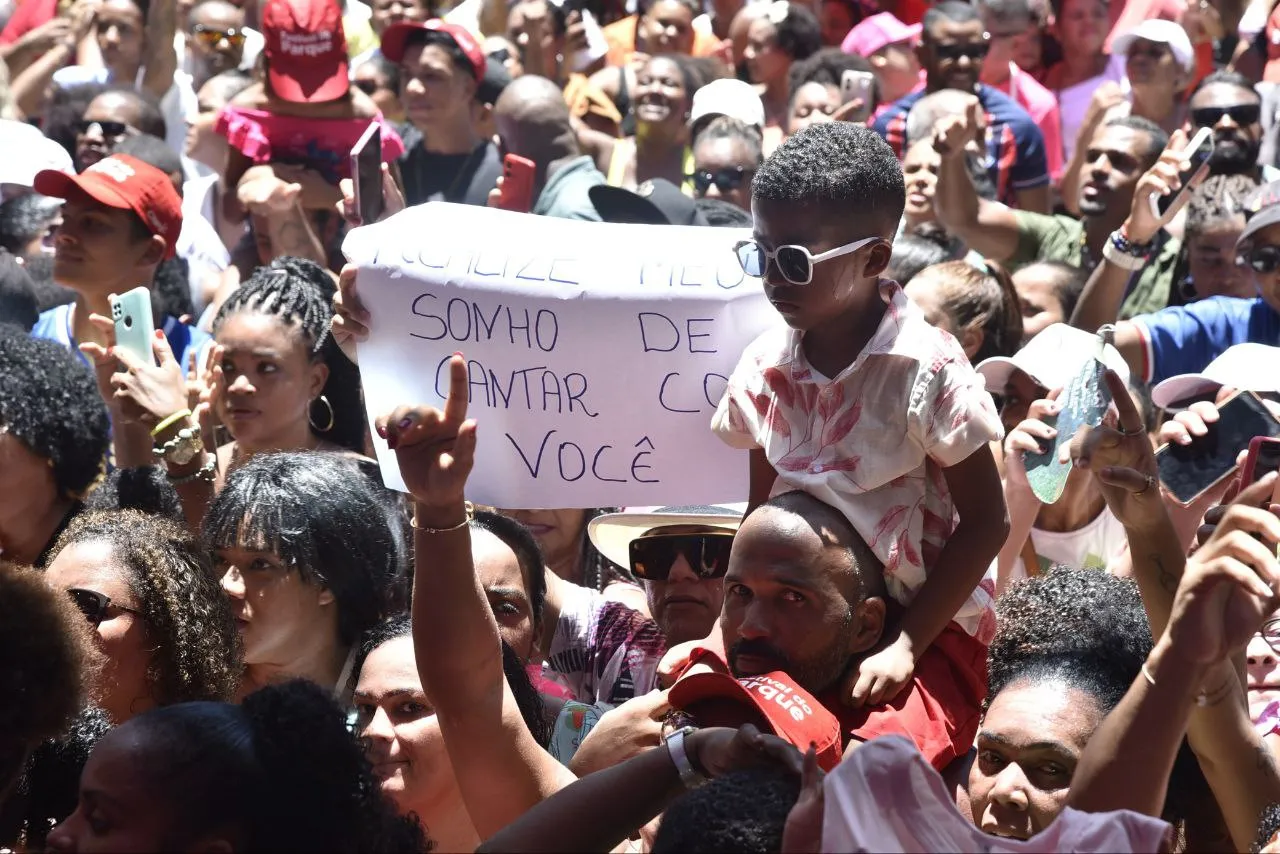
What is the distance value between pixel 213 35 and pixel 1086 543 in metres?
5.82

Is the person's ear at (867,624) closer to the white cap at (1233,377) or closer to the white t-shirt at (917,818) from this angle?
the white t-shirt at (917,818)

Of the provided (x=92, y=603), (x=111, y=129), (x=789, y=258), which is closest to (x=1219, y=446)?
(x=789, y=258)

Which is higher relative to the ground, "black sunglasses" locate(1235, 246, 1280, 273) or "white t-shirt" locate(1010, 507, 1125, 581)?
"black sunglasses" locate(1235, 246, 1280, 273)

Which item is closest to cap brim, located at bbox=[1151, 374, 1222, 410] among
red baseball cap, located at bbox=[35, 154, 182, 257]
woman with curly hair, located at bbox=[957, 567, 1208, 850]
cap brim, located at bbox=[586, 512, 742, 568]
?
woman with curly hair, located at bbox=[957, 567, 1208, 850]

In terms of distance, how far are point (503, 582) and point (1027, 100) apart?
15.9 ft

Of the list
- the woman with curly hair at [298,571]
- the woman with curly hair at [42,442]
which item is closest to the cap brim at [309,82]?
the woman with curly hair at [42,442]

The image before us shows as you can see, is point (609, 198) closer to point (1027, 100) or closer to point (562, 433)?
point (562, 433)

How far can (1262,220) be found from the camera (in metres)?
5.35

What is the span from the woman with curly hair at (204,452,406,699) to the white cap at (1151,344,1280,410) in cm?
184

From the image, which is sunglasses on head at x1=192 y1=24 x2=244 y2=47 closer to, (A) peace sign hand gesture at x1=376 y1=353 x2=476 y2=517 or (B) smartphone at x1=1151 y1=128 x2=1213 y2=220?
(B) smartphone at x1=1151 y1=128 x2=1213 y2=220

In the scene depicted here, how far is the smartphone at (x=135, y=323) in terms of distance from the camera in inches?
191

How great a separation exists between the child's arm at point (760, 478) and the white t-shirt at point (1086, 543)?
1.49 meters

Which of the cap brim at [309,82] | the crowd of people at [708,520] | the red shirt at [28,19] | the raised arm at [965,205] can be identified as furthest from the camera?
the red shirt at [28,19]

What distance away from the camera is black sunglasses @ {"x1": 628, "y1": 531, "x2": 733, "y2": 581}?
4.28m
